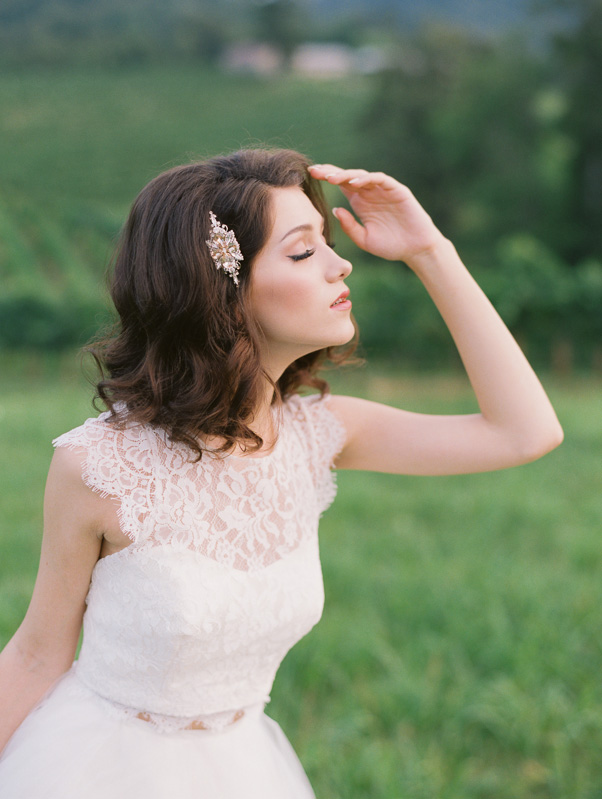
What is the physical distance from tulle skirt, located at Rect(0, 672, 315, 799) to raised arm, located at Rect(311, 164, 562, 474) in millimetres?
793

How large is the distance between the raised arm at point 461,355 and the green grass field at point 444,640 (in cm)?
87

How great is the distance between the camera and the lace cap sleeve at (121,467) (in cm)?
148

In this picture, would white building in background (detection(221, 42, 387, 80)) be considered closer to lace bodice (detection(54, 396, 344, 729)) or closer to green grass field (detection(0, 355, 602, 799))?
green grass field (detection(0, 355, 602, 799))

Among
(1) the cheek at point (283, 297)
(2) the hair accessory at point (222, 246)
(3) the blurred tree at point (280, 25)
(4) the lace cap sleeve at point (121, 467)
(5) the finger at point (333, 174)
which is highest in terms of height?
(5) the finger at point (333, 174)

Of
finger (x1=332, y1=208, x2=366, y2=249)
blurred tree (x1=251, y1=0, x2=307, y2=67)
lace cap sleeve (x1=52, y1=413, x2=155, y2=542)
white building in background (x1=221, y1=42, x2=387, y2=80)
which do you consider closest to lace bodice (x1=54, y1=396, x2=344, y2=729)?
lace cap sleeve (x1=52, y1=413, x2=155, y2=542)

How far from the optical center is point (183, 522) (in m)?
1.56

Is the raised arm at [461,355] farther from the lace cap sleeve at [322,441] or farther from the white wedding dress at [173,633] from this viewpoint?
the white wedding dress at [173,633]

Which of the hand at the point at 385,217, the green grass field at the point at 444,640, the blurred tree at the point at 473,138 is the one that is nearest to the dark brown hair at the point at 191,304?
the hand at the point at 385,217

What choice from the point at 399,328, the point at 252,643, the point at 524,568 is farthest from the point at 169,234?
the point at 399,328

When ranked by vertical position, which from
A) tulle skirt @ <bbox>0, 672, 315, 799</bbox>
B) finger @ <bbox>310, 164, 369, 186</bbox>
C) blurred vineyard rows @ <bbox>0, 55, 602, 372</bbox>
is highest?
finger @ <bbox>310, 164, 369, 186</bbox>

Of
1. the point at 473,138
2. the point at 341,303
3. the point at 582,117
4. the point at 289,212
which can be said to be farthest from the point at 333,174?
the point at 473,138

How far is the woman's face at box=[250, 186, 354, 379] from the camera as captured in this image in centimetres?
159

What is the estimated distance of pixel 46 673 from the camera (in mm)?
1615

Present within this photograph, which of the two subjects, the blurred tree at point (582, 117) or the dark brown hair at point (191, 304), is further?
the blurred tree at point (582, 117)
